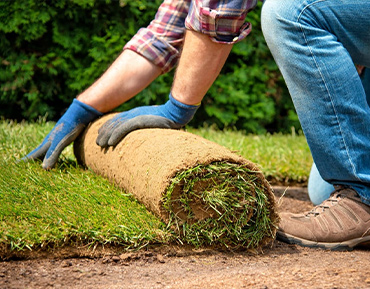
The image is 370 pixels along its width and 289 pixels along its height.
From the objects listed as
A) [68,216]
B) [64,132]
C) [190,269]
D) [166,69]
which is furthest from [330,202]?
[64,132]

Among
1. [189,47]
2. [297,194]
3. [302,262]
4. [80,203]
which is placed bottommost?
[297,194]

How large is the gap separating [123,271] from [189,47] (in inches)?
45.0

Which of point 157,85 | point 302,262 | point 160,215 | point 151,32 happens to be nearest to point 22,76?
point 157,85

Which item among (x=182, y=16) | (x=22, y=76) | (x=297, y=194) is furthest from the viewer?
(x=22, y=76)

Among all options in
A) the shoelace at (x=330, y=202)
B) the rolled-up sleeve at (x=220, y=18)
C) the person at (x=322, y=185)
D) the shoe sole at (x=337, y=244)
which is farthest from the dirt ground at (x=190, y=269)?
the rolled-up sleeve at (x=220, y=18)

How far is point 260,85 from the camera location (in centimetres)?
582

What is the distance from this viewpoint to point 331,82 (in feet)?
6.41

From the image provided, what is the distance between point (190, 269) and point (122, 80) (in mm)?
1435

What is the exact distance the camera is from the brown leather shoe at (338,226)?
81.4 inches

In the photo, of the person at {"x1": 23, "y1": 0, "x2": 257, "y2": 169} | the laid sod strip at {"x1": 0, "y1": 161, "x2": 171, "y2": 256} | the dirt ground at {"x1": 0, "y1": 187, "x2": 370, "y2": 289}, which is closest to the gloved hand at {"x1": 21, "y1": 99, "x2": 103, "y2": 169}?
the person at {"x1": 23, "y1": 0, "x2": 257, "y2": 169}

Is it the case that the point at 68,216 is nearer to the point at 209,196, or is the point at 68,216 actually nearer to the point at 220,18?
the point at 209,196

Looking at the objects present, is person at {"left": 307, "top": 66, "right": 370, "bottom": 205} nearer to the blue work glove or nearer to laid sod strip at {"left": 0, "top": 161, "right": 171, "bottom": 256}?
the blue work glove

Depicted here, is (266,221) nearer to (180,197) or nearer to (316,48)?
(180,197)

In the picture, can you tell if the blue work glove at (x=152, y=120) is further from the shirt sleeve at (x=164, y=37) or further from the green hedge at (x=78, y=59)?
the green hedge at (x=78, y=59)
